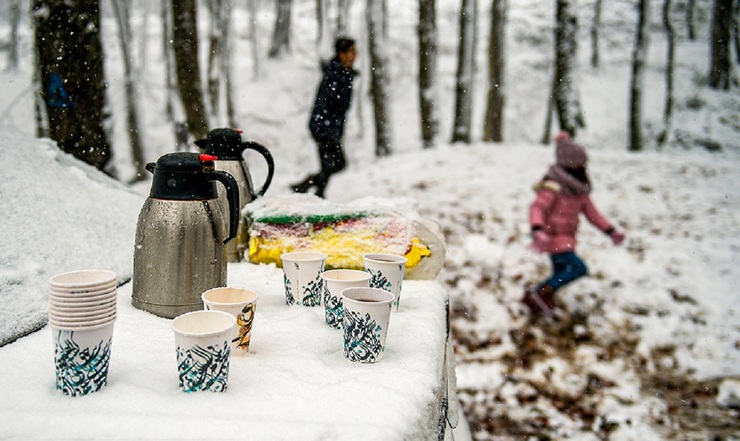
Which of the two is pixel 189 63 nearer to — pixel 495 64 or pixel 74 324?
pixel 74 324

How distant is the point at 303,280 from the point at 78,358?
793mm

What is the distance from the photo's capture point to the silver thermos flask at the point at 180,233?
5.35ft

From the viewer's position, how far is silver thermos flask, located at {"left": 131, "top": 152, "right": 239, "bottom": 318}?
5.35ft

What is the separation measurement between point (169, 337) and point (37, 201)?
1.12m

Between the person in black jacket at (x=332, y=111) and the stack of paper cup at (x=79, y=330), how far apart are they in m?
4.64

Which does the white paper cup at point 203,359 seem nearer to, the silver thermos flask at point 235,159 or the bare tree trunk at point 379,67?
the silver thermos flask at point 235,159

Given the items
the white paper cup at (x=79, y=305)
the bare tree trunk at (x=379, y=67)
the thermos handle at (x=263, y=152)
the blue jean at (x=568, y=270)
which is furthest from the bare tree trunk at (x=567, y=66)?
the white paper cup at (x=79, y=305)

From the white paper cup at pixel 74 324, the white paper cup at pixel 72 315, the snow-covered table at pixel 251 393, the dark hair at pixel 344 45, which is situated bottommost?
the snow-covered table at pixel 251 393

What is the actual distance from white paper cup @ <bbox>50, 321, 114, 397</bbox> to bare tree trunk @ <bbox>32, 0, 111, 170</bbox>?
3173 millimetres

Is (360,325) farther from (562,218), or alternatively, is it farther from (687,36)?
(687,36)

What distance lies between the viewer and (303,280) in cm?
185

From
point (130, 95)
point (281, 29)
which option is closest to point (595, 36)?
point (281, 29)

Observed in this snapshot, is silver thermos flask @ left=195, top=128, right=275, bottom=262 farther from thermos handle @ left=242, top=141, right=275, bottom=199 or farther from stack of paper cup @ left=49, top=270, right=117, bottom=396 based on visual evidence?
stack of paper cup @ left=49, top=270, right=117, bottom=396

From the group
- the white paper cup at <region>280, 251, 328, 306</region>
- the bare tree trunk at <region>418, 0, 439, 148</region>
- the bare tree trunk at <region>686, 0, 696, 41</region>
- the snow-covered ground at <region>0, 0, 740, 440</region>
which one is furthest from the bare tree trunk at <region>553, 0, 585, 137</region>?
the bare tree trunk at <region>686, 0, 696, 41</region>
